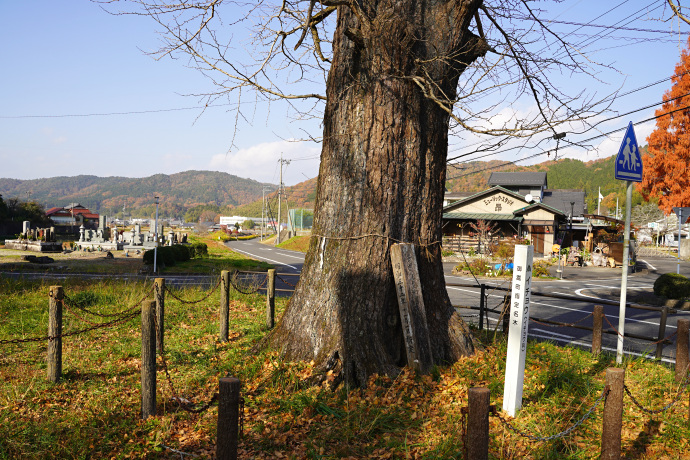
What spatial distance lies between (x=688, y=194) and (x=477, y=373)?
26.0 m

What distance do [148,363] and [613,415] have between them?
4298 millimetres

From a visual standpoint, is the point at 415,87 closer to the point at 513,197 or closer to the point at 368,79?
the point at 368,79

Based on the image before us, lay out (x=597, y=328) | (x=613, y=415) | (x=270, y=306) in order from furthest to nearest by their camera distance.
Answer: (x=270, y=306), (x=597, y=328), (x=613, y=415)

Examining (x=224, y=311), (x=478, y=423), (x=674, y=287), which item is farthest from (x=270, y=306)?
(x=674, y=287)

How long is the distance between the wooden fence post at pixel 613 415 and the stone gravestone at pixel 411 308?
7.34 ft

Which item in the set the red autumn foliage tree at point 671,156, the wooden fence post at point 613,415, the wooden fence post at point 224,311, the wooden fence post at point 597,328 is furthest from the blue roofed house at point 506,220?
the wooden fence post at point 613,415

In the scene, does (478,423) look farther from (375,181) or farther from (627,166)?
(627,166)

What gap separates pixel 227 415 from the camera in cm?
306

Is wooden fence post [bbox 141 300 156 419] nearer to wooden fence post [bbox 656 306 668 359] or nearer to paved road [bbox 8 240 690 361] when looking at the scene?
paved road [bbox 8 240 690 361]

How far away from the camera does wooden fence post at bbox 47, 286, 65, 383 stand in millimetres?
5379

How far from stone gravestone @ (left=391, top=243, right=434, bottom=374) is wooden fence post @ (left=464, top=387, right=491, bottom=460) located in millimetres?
2495

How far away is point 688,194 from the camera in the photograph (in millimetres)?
24141

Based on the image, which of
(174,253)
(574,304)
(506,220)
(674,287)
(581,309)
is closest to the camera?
(581,309)

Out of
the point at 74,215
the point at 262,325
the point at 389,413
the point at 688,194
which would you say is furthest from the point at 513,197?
the point at 74,215
